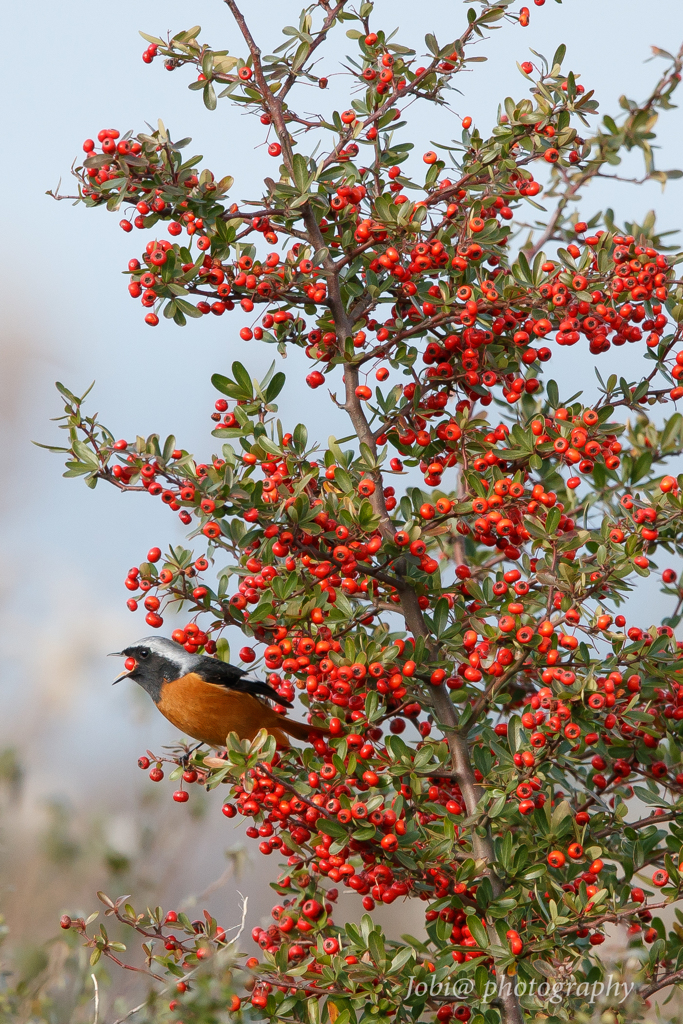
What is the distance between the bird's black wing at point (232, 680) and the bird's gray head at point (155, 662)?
90mm

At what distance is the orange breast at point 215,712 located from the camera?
2.22 metres

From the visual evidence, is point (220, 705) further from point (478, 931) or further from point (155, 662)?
point (478, 931)

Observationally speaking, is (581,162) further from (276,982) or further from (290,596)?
(276,982)

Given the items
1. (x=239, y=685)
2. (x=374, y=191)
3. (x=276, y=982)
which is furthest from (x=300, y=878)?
(x=374, y=191)

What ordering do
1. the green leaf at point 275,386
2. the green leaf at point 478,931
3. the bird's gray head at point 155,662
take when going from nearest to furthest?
the green leaf at point 478,931 < the green leaf at point 275,386 < the bird's gray head at point 155,662

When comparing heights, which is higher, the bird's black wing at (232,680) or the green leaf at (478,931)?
the bird's black wing at (232,680)

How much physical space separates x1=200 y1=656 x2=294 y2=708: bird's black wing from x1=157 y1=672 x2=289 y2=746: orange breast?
14 mm

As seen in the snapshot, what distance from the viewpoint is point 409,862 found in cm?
186

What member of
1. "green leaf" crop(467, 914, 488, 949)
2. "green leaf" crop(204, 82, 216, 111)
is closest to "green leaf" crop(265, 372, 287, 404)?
"green leaf" crop(204, 82, 216, 111)

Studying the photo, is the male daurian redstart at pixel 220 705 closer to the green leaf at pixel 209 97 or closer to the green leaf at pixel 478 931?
the green leaf at pixel 478 931

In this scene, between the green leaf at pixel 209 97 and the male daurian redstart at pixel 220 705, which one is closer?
the green leaf at pixel 209 97

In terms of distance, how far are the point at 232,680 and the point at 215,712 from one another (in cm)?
9

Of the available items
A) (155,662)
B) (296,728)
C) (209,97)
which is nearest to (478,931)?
(296,728)

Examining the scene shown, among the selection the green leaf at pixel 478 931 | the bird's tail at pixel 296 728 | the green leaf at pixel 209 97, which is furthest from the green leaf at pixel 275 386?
the green leaf at pixel 478 931
